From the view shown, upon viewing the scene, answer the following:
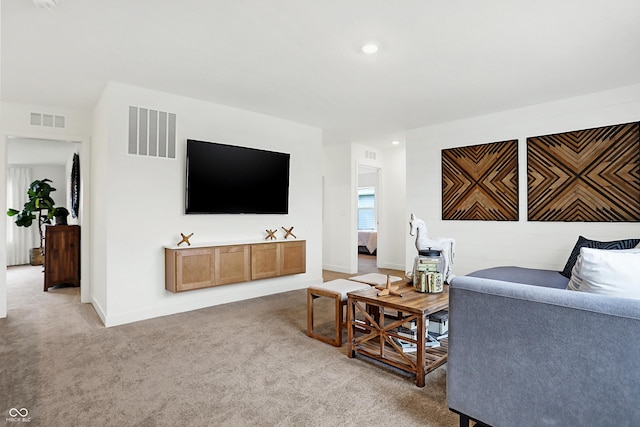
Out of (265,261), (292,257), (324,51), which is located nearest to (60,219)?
(265,261)

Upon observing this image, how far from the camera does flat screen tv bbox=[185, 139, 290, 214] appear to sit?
3957 mm

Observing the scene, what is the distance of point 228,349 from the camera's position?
2.83m

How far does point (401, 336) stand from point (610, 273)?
50.0 inches

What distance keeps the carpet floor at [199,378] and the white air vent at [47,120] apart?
87.6 inches

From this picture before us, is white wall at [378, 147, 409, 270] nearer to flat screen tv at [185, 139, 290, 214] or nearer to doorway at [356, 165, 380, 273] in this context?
doorway at [356, 165, 380, 273]

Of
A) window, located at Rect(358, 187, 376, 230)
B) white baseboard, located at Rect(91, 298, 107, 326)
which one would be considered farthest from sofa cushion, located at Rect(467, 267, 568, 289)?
window, located at Rect(358, 187, 376, 230)

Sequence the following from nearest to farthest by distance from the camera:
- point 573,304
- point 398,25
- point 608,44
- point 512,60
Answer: point 573,304
point 398,25
point 608,44
point 512,60

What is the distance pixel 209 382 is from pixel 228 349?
55cm

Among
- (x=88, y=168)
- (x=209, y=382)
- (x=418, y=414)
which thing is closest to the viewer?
(x=418, y=414)

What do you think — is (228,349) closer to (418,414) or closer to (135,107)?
(418,414)

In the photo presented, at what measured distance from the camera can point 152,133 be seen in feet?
12.3

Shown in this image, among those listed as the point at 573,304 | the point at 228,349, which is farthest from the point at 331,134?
the point at 573,304

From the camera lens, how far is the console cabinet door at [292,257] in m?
4.60

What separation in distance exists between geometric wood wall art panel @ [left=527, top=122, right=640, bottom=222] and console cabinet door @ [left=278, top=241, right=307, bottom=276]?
114 inches
